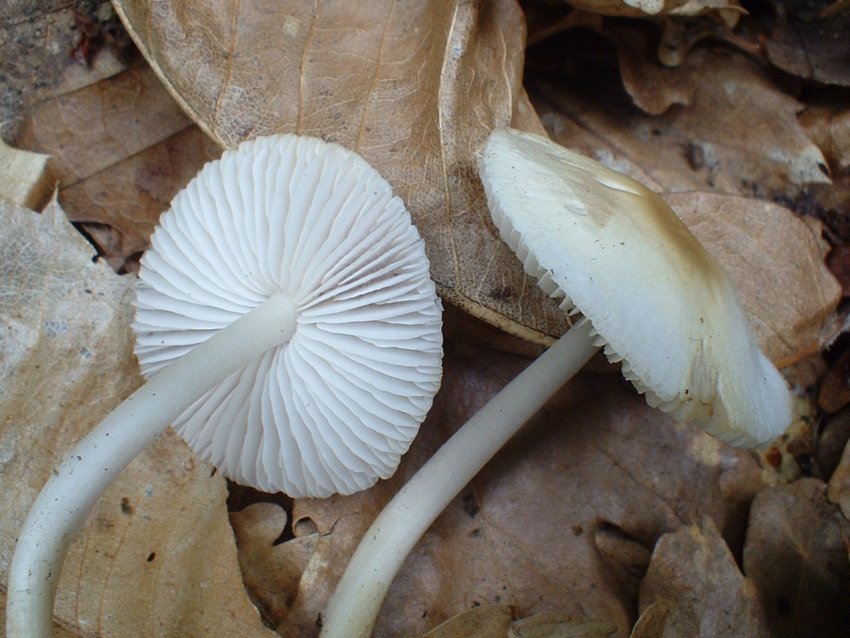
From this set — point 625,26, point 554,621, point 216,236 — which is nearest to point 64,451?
point 216,236

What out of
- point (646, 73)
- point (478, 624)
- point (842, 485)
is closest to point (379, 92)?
point (646, 73)

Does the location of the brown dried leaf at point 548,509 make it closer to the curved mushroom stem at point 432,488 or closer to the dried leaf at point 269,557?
the dried leaf at point 269,557

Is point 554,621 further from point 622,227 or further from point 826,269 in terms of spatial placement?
point 826,269

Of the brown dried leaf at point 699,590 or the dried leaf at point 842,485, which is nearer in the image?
the brown dried leaf at point 699,590

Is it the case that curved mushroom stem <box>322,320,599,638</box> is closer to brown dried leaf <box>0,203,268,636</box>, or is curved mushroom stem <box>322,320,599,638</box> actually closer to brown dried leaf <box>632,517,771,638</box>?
brown dried leaf <box>0,203,268,636</box>

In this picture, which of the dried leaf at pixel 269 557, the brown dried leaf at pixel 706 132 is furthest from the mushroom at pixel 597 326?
the brown dried leaf at pixel 706 132

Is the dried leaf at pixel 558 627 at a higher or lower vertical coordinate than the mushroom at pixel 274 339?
lower

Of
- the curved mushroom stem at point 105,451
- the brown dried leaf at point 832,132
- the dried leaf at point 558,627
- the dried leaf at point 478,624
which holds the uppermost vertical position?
the brown dried leaf at point 832,132
